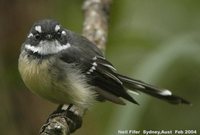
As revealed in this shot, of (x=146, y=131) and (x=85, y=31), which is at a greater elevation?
(x=85, y=31)

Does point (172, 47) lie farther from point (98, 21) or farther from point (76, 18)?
point (76, 18)

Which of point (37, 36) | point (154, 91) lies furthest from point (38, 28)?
point (154, 91)

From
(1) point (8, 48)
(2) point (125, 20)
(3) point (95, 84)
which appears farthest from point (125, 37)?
(1) point (8, 48)

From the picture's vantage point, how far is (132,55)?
19.2 feet

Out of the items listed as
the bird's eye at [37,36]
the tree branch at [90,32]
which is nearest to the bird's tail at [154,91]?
the tree branch at [90,32]

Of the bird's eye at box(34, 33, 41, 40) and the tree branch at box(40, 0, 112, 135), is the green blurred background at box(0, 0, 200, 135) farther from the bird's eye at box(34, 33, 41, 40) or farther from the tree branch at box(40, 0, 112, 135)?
the bird's eye at box(34, 33, 41, 40)

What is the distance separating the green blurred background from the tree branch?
12.1 inches

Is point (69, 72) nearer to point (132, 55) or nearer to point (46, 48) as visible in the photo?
point (46, 48)

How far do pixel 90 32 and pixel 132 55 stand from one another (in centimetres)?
62

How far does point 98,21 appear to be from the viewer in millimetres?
5387

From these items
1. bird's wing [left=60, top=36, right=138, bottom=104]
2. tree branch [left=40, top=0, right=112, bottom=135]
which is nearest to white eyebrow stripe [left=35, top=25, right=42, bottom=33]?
bird's wing [left=60, top=36, right=138, bottom=104]

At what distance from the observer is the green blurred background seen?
531cm

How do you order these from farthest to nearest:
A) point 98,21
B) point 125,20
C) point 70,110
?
point 125,20
point 98,21
point 70,110

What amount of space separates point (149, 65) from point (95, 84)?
1.39 feet
